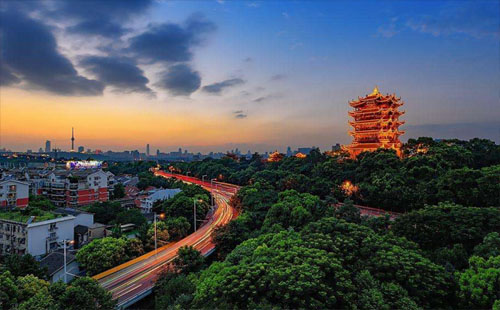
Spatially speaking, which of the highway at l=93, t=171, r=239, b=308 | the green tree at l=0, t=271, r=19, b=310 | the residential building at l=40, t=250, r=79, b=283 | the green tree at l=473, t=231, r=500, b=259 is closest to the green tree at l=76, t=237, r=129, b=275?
the highway at l=93, t=171, r=239, b=308

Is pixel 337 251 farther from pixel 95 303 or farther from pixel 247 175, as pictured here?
pixel 247 175

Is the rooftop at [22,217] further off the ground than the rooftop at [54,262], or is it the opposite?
the rooftop at [22,217]

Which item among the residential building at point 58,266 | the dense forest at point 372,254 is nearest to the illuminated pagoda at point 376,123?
the dense forest at point 372,254

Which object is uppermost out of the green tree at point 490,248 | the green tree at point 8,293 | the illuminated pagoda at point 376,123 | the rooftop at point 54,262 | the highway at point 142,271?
the illuminated pagoda at point 376,123

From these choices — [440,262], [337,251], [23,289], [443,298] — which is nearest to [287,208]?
[337,251]

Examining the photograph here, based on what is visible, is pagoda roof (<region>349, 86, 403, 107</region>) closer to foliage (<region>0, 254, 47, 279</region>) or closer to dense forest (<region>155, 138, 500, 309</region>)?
dense forest (<region>155, 138, 500, 309</region>)

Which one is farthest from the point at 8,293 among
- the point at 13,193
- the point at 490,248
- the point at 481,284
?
the point at 13,193

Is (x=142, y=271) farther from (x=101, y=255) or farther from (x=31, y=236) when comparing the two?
(x=31, y=236)

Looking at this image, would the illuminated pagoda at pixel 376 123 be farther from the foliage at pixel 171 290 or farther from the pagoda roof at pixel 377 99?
the foliage at pixel 171 290
